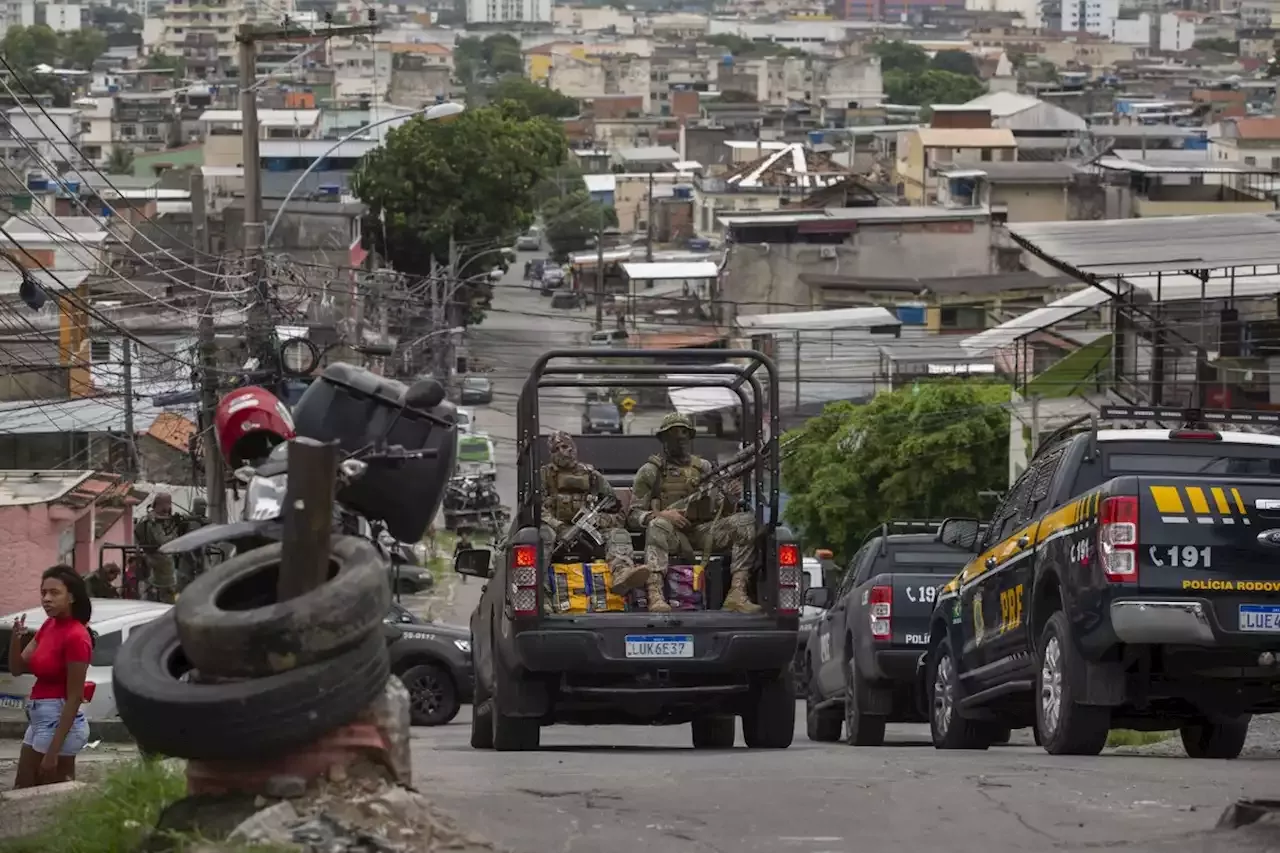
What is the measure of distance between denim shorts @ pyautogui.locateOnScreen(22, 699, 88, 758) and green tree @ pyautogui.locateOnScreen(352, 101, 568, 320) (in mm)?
73049

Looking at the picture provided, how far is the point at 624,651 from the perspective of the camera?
13.4m

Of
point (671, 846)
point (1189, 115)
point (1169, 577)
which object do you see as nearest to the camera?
point (671, 846)

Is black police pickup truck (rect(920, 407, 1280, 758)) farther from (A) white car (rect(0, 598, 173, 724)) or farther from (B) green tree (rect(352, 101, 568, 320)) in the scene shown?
(B) green tree (rect(352, 101, 568, 320))

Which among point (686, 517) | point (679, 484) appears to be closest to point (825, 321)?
point (679, 484)

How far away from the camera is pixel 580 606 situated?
13.7m

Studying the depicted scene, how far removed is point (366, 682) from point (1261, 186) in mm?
79385

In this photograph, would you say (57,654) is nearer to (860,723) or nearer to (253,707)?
(253,707)

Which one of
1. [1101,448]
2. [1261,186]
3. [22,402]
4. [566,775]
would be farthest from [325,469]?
[1261,186]

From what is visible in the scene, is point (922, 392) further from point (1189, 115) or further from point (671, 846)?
point (1189, 115)

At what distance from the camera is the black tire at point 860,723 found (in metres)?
16.9

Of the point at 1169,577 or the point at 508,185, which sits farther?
the point at 508,185

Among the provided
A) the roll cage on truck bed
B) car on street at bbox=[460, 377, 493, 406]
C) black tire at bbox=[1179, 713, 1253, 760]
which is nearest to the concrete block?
the roll cage on truck bed

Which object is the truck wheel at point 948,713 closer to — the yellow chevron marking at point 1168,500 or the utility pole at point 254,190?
the yellow chevron marking at point 1168,500

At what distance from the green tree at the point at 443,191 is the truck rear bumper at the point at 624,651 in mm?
71289
